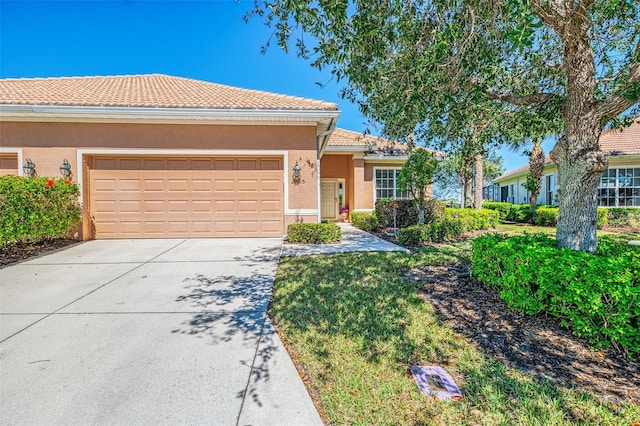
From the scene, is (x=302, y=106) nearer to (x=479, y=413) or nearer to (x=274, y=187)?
(x=274, y=187)

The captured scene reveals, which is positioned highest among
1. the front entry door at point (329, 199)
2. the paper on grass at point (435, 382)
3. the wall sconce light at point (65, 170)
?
the wall sconce light at point (65, 170)

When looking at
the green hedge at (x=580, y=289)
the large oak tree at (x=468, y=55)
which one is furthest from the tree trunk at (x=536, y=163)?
the green hedge at (x=580, y=289)

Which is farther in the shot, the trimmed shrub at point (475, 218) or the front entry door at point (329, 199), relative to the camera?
the front entry door at point (329, 199)

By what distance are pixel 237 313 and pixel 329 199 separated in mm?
11996

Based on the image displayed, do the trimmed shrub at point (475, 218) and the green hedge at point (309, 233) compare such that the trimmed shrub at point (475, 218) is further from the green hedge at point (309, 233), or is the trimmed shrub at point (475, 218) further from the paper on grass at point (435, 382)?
the paper on grass at point (435, 382)

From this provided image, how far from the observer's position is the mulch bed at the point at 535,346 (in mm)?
2354

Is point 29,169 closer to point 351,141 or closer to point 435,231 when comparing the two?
point 435,231

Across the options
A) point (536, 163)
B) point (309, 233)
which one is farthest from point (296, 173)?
point (536, 163)

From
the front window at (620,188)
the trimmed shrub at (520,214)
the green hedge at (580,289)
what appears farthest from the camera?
the trimmed shrub at (520,214)

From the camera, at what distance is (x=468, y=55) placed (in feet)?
12.5

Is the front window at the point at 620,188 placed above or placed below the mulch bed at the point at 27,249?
above

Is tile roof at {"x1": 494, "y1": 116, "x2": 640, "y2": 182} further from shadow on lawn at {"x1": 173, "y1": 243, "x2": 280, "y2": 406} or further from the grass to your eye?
shadow on lawn at {"x1": 173, "y1": 243, "x2": 280, "y2": 406}

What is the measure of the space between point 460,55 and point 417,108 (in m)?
0.83

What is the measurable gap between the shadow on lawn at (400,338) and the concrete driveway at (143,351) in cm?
41
